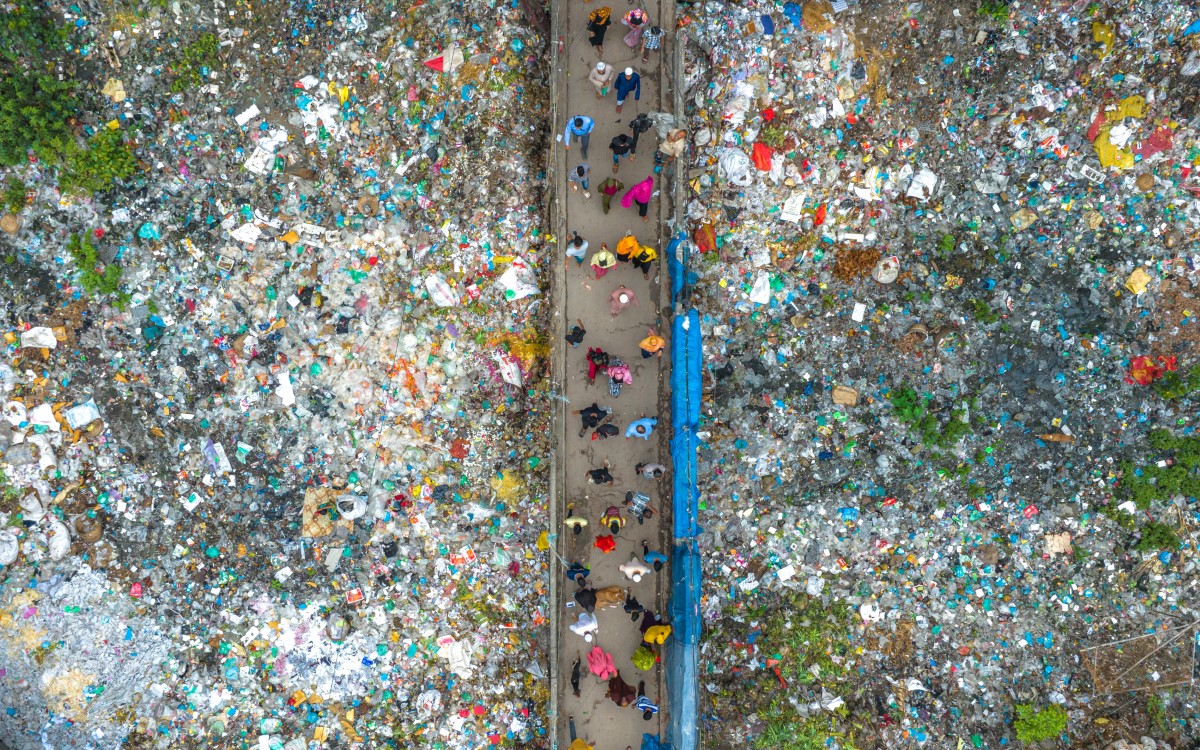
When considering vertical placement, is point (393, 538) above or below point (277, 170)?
below

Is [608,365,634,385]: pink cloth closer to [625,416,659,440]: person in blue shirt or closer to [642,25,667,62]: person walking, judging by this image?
[625,416,659,440]: person in blue shirt

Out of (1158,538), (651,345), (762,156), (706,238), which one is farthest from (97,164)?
(1158,538)

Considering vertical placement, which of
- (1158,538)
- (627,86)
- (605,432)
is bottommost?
(1158,538)

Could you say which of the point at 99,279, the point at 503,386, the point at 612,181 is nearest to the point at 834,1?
the point at 612,181

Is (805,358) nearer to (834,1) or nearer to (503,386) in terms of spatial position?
(503,386)

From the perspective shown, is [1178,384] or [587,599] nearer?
[587,599]

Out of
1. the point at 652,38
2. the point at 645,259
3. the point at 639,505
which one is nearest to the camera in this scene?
the point at 645,259

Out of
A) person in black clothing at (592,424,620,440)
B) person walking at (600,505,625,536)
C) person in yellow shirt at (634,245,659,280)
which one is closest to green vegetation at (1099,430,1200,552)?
person walking at (600,505,625,536)

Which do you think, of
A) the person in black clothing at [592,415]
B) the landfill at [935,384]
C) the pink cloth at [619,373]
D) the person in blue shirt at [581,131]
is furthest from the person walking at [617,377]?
the person in blue shirt at [581,131]

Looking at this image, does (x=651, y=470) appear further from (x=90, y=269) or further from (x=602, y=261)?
(x=90, y=269)
